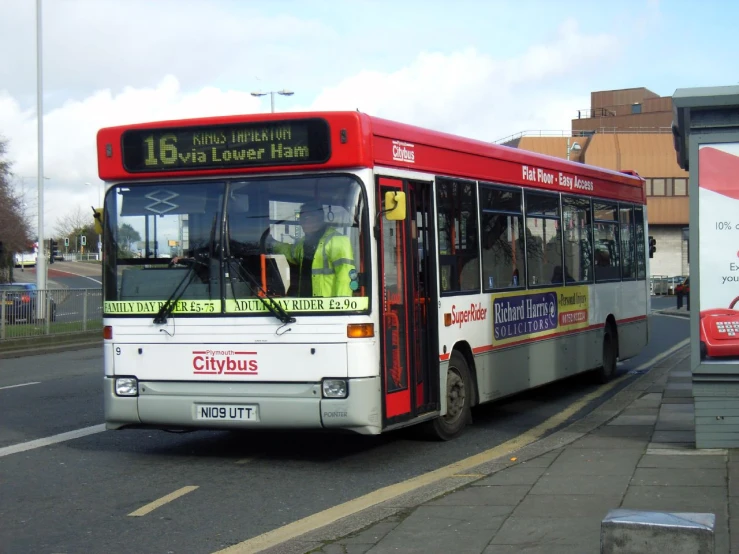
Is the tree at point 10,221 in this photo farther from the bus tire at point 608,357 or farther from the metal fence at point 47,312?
the bus tire at point 608,357

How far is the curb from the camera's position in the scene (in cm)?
643

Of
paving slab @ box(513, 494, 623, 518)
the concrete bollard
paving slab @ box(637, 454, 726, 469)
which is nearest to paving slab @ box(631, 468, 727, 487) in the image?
paving slab @ box(637, 454, 726, 469)

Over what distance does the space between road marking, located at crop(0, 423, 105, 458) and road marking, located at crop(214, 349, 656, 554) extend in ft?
13.2

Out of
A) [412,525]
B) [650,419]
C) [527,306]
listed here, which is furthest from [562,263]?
[412,525]

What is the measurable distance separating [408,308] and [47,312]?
1985 centimetres

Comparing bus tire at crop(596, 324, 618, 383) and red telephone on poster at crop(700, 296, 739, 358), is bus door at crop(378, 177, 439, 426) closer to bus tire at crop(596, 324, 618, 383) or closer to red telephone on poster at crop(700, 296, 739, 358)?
red telephone on poster at crop(700, 296, 739, 358)

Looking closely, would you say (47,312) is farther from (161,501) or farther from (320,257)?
(161,501)

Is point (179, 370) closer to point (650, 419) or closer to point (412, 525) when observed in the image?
point (412, 525)

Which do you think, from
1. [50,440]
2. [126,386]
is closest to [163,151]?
[126,386]

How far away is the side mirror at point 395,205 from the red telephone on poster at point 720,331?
271 cm

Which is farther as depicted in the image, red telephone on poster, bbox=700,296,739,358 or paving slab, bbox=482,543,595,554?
red telephone on poster, bbox=700,296,739,358

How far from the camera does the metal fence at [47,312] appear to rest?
26.0 meters

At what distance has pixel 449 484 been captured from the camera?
7984mm

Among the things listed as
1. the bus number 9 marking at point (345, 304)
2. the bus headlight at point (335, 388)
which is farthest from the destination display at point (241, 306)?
the bus headlight at point (335, 388)
